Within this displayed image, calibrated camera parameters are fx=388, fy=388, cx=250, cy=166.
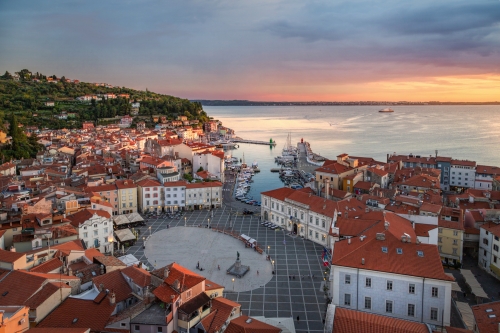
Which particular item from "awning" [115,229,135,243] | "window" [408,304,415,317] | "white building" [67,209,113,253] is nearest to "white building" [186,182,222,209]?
"awning" [115,229,135,243]

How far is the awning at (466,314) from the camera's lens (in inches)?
708

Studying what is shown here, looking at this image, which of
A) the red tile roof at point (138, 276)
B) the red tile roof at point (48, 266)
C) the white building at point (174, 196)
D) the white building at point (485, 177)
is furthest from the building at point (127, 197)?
the white building at point (485, 177)

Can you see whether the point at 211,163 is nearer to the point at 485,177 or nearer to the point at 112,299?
the point at 485,177

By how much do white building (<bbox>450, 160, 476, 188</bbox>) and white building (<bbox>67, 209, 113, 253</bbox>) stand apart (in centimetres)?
4493

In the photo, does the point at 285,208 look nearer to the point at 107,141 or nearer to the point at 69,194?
the point at 69,194

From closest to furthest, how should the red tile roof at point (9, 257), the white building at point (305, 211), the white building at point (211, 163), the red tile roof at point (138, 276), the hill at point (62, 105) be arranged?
1. the red tile roof at point (138, 276)
2. the red tile roof at point (9, 257)
3. the white building at point (305, 211)
4. the white building at point (211, 163)
5. the hill at point (62, 105)

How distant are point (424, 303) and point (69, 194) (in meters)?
28.0

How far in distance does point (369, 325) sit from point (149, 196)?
31.4 m

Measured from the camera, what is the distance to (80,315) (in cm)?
1593

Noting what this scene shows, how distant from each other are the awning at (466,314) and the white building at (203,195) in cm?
2748

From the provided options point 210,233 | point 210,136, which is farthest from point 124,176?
point 210,136

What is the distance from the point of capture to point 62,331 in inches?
508

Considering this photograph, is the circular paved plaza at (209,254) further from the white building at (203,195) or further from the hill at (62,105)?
the hill at (62,105)

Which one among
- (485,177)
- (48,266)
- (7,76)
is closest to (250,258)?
(48,266)
